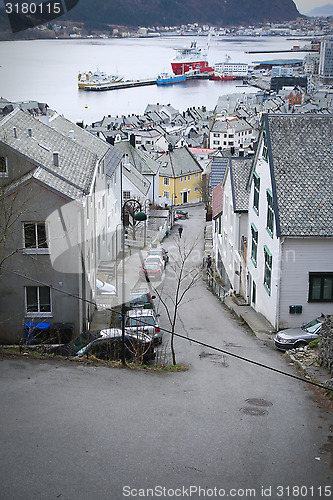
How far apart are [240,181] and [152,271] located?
661 centimetres

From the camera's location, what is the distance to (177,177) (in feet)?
223

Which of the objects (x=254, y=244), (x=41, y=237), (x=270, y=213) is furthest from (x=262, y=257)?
(x=41, y=237)

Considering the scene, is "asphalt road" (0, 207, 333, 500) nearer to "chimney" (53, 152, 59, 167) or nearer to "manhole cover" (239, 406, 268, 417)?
"manhole cover" (239, 406, 268, 417)

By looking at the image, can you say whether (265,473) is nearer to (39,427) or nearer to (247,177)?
(39,427)

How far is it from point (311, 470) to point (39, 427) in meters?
4.36

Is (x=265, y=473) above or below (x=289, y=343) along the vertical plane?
above

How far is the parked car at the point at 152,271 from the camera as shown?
95.7 ft

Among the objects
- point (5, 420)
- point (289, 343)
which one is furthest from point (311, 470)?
point (289, 343)

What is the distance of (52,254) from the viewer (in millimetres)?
18438

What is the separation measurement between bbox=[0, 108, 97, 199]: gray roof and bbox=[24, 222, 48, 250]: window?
1334mm

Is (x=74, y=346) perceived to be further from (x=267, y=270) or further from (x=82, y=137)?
(x=82, y=137)

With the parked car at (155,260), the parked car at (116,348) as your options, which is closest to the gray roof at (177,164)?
the parked car at (155,260)

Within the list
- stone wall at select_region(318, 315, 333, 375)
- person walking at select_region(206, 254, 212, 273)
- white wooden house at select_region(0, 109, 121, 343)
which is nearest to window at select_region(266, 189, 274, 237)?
stone wall at select_region(318, 315, 333, 375)

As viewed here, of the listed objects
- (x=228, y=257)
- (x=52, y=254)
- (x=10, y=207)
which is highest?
(x=10, y=207)
